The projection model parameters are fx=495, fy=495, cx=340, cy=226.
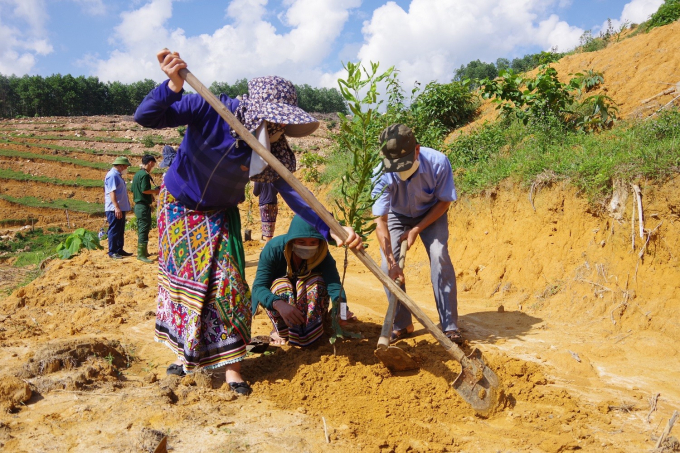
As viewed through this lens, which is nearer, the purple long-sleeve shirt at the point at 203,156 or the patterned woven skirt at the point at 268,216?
the purple long-sleeve shirt at the point at 203,156

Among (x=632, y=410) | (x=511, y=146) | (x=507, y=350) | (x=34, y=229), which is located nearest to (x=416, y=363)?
(x=507, y=350)

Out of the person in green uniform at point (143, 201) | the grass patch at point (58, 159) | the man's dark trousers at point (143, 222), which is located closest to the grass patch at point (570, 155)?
the person in green uniform at point (143, 201)

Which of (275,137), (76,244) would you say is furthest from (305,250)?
(76,244)

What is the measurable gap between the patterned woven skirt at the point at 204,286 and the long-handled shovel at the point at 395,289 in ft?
1.91

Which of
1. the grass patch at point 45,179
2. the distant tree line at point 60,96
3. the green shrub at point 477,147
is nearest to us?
the green shrub at point 477,147

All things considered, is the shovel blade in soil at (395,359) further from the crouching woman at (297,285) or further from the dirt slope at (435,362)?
the crouching woman at (297,285)

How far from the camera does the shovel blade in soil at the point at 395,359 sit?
3152 mm

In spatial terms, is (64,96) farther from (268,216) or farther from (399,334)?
(399,334)

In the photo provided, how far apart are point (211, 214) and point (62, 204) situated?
20.8 m

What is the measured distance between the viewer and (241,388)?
2.91 meters

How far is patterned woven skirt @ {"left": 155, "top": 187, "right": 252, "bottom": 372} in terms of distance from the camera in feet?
9.49

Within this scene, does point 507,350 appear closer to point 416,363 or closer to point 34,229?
point 416,363

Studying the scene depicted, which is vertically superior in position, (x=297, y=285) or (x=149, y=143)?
(x=149, y=143)

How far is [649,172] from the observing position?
453 cm
